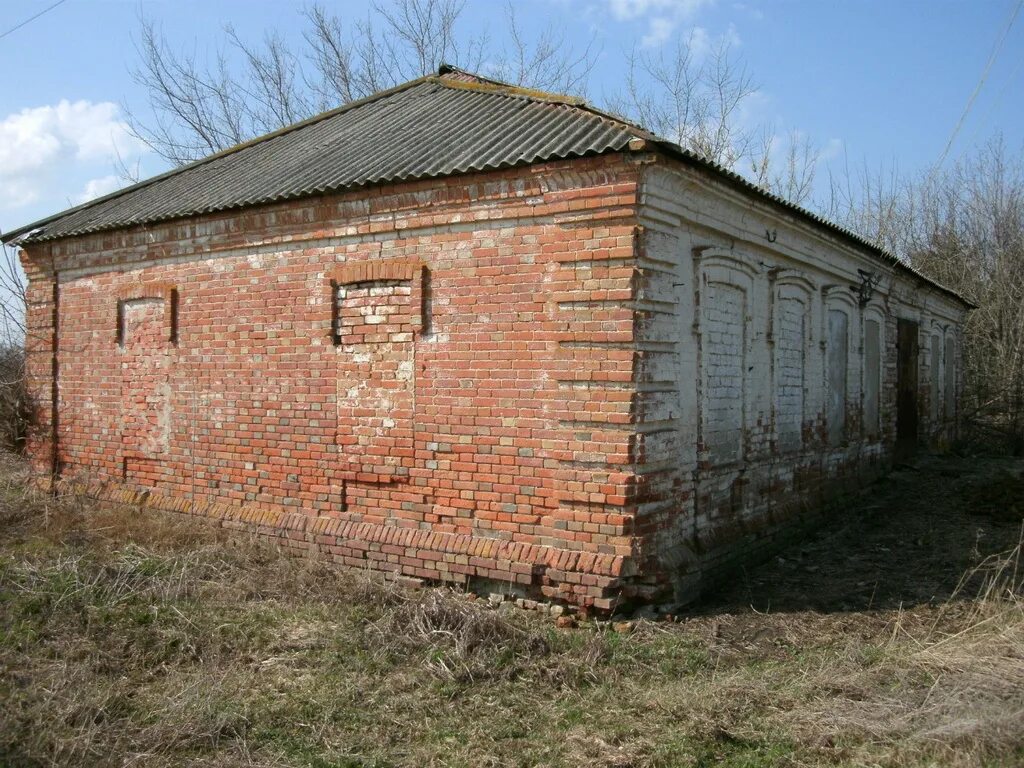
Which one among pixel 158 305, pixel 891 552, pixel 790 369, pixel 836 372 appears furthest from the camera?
pixel 836 372

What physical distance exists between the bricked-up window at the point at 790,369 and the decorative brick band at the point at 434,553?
3.81m

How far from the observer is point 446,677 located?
548 centimetres

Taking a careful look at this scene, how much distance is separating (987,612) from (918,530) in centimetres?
400

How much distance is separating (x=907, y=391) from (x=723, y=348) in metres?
9.29

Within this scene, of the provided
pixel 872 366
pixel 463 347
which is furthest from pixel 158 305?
pixel 872 366

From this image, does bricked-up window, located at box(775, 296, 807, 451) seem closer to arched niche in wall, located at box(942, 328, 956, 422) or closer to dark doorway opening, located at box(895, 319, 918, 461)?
dark doorway opening, located at box(895, 319, 918, 461)

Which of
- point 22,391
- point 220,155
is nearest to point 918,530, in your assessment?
point 220,155

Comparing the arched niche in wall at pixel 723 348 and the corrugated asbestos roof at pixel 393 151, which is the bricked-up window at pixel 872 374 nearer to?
the corrugated asbestos roof at pixel 393 151

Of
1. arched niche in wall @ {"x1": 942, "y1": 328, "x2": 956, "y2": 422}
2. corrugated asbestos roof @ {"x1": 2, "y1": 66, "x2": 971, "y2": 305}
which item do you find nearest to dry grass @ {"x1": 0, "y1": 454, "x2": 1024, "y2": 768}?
corrugated asbestos roof @ {"x1": 2, "y1": 66, "x2": 971, "y2": 305}

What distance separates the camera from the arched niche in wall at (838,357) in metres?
11.0

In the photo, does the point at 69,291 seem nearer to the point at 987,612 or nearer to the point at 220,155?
the point at 220,155

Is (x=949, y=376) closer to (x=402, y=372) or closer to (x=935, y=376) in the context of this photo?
(x=935, y=376)

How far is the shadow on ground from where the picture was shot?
743 centimetres

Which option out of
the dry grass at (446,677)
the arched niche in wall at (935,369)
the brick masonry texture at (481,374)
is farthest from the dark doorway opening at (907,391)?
the dry grass at (446,677)
